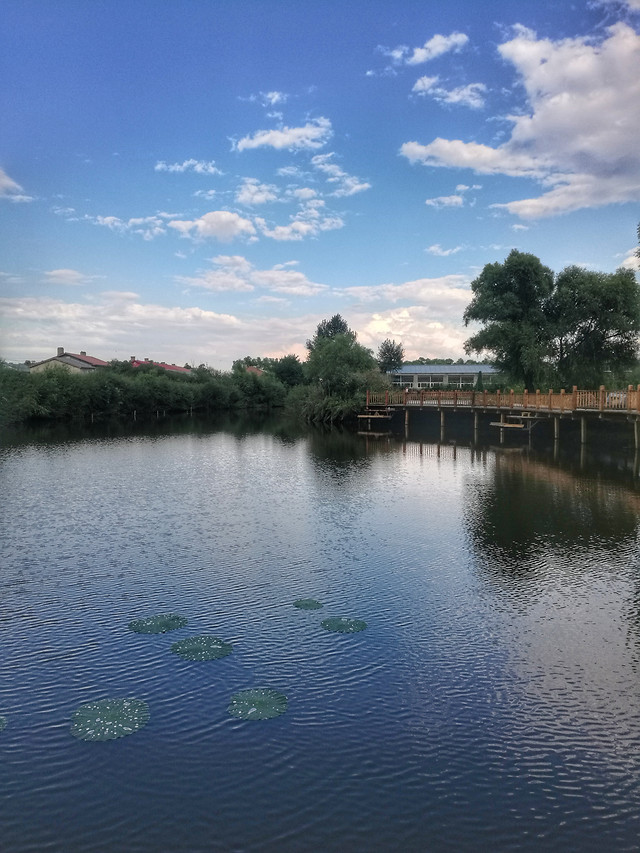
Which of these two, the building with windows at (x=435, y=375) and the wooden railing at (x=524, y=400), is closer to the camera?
the wooden railing at (x=524, y=400)

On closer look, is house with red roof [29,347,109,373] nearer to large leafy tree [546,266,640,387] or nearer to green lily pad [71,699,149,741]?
large leafy tree [546,266,640,387]

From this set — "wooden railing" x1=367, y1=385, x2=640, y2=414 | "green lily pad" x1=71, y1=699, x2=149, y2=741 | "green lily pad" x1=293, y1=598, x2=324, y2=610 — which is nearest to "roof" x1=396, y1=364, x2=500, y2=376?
"wooden railing" x1=367, y1=385, x2=640, y2=414

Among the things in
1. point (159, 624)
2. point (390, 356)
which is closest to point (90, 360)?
point (390, 356)

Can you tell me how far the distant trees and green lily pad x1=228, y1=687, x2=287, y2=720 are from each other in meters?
36.8

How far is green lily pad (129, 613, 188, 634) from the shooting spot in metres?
8.51

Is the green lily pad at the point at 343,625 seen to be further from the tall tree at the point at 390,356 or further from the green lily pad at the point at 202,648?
the tall tree at the point at 390,356

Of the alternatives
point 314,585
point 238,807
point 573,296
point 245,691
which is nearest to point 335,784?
point 238,807

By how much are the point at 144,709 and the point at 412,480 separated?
1596cm

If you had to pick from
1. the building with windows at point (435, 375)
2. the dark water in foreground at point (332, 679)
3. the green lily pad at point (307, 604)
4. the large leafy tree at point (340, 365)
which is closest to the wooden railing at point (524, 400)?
the large leafy tree at point (340, 365)

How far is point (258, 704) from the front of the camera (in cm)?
662

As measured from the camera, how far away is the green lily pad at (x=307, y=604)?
9.32 metres

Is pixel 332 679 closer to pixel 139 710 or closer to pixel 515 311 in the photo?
pixel 139 710

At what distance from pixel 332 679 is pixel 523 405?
30321 millimetres

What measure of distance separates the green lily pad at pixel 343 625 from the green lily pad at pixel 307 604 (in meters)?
0.51
